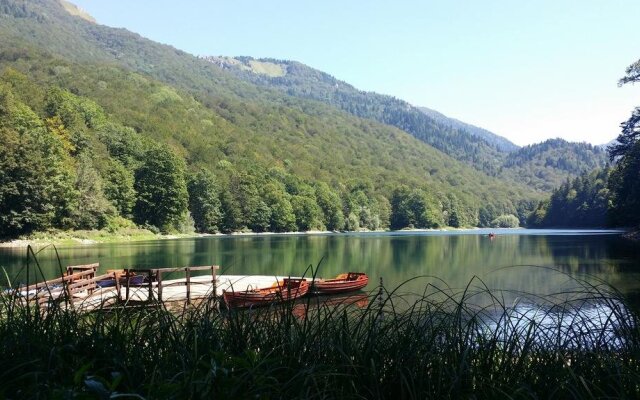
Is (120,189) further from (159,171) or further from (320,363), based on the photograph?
(320,363)

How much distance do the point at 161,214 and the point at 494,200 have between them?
14757 centimetres

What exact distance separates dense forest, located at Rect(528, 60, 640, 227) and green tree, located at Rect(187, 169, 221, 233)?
207 feet

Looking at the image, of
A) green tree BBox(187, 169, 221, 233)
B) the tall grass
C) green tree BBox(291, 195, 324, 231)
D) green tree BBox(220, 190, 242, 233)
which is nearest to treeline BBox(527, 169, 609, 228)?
green tree BBox(291, 195, 324, 231)

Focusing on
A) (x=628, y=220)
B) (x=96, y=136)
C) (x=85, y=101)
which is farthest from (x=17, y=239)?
(x=628, y=220)

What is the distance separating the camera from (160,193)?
8169 centimetres

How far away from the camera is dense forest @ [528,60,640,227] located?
5522 cm

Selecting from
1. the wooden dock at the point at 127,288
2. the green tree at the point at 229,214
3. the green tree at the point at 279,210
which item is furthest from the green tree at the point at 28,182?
the green tree at the point at 279,210

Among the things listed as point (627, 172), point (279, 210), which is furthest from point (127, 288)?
point (279, 210)

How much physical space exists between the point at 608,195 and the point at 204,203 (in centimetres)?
7177

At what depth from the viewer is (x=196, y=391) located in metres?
2.47

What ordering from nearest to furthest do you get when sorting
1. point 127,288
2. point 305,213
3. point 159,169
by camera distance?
point 127,288
point 159,169
point 305,213

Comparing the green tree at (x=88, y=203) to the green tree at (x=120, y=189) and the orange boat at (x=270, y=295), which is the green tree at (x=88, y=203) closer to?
the green tree at (x=120, y=189)

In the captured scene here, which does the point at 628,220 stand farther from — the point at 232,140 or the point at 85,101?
the point at 232,140

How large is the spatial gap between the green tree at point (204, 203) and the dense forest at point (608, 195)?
6303cm
